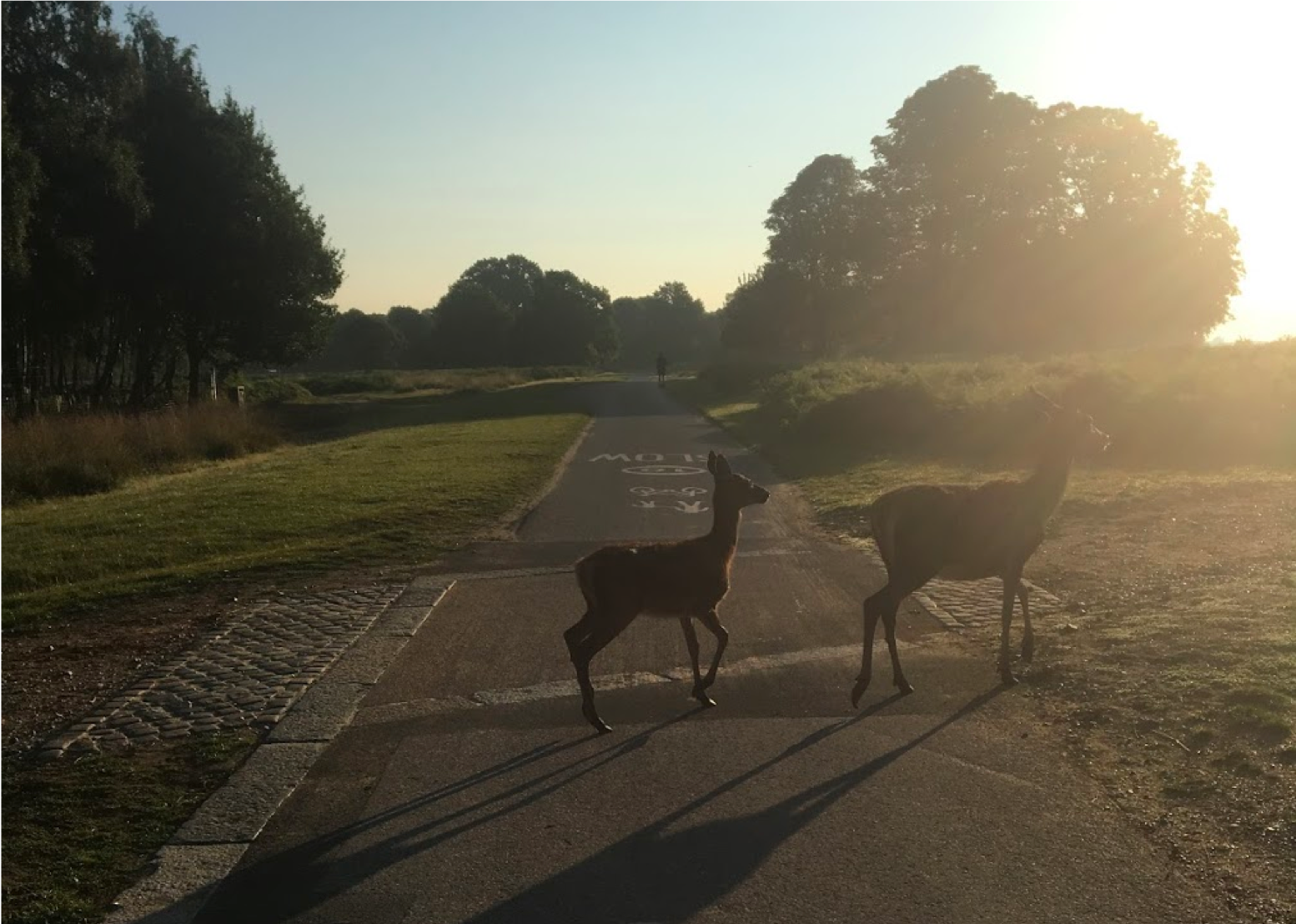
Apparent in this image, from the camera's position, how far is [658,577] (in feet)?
24.2

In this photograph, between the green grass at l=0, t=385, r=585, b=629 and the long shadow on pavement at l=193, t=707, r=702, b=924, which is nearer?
the long shadow on pavement at l=193, t=707, r=702, b=924

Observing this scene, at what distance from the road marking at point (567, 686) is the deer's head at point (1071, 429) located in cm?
201

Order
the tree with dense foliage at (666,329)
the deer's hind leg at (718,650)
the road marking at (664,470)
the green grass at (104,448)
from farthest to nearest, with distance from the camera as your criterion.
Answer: the tree with dense foliage at (666,329), the green grass at (104,448), the road marking at (664,470), the deer's hind leg at (718,650)

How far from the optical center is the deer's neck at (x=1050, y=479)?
8.02 m

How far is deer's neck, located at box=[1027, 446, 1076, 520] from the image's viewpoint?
8016 millimetres

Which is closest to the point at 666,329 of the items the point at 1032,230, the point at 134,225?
the point at 1032,230

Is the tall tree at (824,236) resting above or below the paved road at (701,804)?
above

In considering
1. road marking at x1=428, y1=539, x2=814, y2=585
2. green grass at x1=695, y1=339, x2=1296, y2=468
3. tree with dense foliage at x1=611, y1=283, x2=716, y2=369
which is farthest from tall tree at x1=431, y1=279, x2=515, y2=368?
road marking at x1=428, y1=539, x2=814, y2=585

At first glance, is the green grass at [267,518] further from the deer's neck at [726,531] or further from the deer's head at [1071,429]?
the deer's head at [1071,429]

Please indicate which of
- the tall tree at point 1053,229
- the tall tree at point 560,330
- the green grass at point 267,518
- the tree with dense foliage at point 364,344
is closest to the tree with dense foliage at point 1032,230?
the tall tree at point 1053,229

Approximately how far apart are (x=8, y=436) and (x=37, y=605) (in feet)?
54.8

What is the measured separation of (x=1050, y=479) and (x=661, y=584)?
2772mm

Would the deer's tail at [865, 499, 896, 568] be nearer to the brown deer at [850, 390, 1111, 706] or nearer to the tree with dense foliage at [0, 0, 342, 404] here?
the brown deer at [850, 390, 1111, 706]

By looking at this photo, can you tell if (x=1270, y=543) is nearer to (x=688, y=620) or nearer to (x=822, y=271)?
(x=688, y=620)
